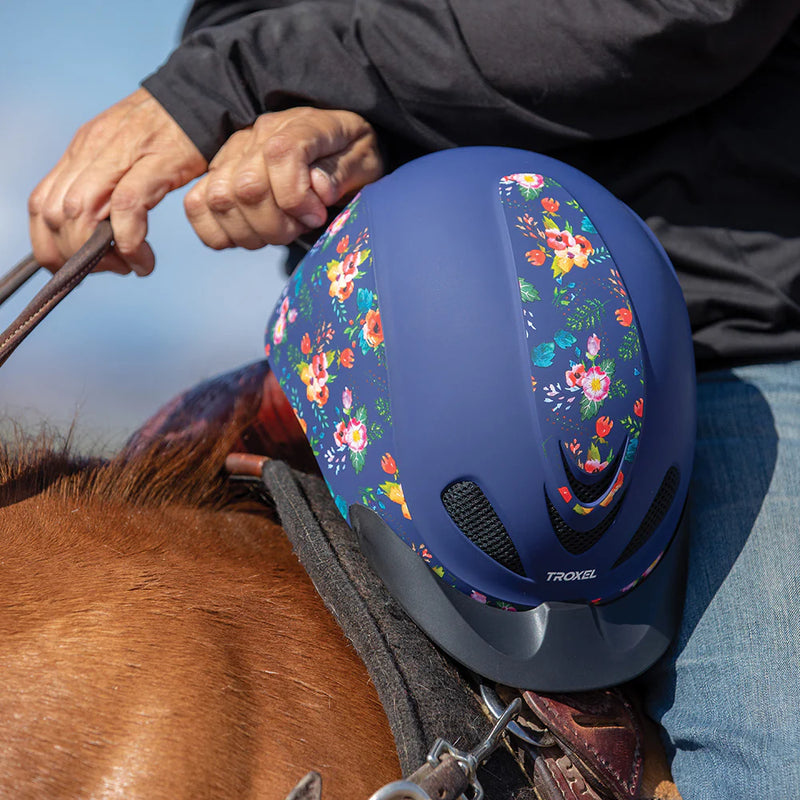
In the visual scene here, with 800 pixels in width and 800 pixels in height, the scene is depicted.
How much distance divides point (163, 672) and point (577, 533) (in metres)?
0.45

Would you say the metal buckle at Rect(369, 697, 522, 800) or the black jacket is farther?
the black jacket

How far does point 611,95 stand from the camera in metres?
1.08

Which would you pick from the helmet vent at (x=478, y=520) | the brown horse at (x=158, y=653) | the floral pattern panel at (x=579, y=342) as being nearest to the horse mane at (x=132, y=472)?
the brown horse at (x=158, y=653)

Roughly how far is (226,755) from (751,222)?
96 centimetres

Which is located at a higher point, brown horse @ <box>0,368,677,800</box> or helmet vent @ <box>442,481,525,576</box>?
brown horse @ <box>0,368,677,800</box>

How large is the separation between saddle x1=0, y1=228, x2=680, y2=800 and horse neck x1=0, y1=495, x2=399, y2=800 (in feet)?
0.17

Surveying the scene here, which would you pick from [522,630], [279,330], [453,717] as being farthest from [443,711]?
[279,330]

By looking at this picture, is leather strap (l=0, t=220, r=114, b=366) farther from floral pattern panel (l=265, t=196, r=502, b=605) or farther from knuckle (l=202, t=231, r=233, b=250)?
floral pattern panel (l=265, t=196, r=502, b=605)

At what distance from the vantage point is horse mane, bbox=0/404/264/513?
975 millimetres

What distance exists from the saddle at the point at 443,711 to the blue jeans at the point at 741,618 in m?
0.07

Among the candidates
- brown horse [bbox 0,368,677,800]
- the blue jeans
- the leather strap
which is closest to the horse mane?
brown horse [bbox 0,368,677,800]

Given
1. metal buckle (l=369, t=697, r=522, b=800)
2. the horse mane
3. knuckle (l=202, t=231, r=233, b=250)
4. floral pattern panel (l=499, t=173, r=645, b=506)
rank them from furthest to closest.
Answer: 1. knuckle (l=202, t=231, r=233, b=250)
2. the horse mane
3. floral pattern panel (l=499, t=173, r=645, b=506)
4. metal buckle (l=369, t=697, r=522, b=800)

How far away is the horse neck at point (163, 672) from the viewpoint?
709mm

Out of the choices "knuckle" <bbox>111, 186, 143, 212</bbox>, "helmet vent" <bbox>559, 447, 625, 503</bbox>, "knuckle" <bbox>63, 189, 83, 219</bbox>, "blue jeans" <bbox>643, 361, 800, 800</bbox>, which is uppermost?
"knuckle" <bbox>63, 189, 83, 219</bbox>
